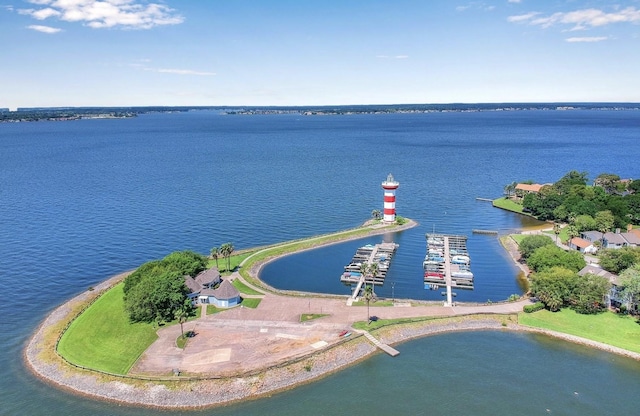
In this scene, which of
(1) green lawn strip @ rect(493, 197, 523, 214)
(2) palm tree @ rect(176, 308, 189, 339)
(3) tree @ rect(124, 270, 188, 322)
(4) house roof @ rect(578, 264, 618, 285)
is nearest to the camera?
(2) palm tree @ rect(176, 308, 189, 339)

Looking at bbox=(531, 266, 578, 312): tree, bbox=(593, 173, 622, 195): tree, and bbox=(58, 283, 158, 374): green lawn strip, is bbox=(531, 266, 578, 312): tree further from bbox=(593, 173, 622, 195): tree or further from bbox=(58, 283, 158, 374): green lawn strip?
bbox=(593, 173, 622, 195): tree

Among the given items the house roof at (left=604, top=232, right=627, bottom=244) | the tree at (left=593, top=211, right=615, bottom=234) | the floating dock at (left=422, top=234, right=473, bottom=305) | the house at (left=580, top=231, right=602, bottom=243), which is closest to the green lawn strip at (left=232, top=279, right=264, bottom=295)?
the floating dock at (left=422, top=234, right=473, bottom=305)

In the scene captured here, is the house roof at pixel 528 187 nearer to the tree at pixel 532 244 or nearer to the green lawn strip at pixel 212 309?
the tree at pixel 532 244

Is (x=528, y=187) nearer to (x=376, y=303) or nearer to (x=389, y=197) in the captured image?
(x=389, y=197)

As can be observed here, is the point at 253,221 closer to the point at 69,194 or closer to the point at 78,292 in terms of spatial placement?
the point at 78,292

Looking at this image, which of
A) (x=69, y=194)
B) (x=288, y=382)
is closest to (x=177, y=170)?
(x=69, y=194)

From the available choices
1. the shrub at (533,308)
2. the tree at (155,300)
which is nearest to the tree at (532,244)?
the shrub at (533,308)
